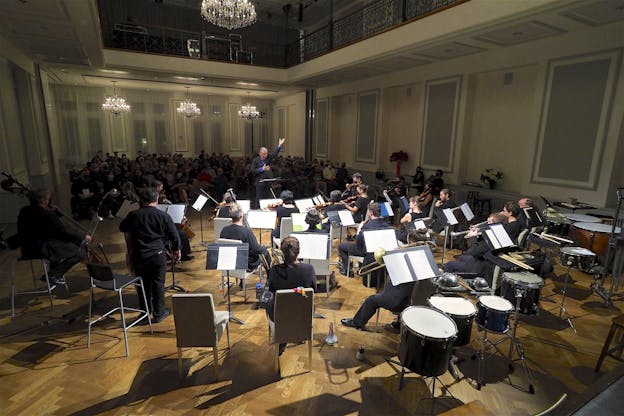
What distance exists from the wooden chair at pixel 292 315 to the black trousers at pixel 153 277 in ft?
5.46

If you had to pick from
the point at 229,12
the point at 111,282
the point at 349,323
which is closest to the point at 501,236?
the point at 349,323

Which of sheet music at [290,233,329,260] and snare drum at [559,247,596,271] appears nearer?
sheet music at [290,233,329,260]

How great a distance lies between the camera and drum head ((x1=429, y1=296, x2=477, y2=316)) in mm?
3093

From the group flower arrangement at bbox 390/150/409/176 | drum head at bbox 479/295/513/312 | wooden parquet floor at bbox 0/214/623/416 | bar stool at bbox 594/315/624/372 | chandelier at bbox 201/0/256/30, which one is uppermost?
chandelier at bbox 201/0/256/30

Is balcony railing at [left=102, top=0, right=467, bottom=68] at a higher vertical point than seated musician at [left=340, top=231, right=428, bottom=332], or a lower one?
higher

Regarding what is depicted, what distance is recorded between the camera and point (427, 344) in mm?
2672

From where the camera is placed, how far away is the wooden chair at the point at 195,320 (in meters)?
2.92

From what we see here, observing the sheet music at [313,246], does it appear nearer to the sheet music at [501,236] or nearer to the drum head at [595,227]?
the sheet music at [501,236]

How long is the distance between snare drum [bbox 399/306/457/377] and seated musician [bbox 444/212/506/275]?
2.09 m

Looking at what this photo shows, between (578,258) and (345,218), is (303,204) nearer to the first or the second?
(345,218)

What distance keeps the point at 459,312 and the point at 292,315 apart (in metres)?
1.49

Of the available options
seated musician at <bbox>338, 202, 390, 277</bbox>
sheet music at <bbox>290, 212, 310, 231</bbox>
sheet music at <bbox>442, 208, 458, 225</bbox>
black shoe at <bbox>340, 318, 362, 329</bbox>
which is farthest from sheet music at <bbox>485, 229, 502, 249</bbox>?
sheet music at <bbox>290, 212, 310, 231</bbox>

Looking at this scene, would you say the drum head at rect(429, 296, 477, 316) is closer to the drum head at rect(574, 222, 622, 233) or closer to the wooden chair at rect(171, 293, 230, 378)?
the wooden chair at rect(171, 293, 230, 378)

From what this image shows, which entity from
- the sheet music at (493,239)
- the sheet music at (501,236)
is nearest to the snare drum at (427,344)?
the sheet music at (493,239)
